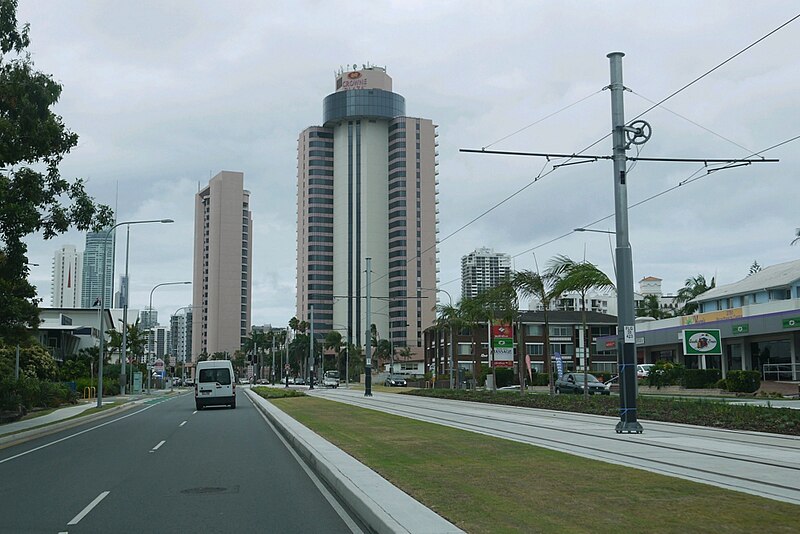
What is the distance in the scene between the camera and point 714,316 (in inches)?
2285

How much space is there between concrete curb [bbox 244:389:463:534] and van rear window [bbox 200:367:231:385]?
25.1m

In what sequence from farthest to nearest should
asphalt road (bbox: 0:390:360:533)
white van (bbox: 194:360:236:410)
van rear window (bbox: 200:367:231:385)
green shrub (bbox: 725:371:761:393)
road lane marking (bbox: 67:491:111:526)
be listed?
green shrub (bbox: 725:371:761:393)
van rear window (bbox: 200:367:231:385)
white van (bbox: 194:360:236:410)
road lane marking (bbox: 67:491:111:526)
asphalt road (bbox: 0:390:360:533)

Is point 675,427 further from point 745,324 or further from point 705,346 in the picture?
point 745,324

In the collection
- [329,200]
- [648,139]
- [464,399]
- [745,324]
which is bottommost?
[464,399]

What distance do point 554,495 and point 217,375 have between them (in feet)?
112

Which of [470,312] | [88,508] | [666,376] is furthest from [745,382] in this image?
[88,508]

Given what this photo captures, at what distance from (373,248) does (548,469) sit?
157 m

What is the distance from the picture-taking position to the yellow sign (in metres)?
55.1

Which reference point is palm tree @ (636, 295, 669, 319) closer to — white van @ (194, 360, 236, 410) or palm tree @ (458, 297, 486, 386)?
palm tree @ (458, 297, 486, 386)

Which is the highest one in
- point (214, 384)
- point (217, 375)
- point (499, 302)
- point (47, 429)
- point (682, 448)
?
point (499, 302)

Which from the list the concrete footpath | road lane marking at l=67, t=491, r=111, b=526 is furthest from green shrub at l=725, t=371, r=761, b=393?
road lane marking at l=67, t=491, r=111, b=526

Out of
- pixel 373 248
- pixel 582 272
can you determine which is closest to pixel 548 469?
pixel 582 272

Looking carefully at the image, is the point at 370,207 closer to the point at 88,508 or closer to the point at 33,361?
the point at 33,361

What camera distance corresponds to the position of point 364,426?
23.2m
